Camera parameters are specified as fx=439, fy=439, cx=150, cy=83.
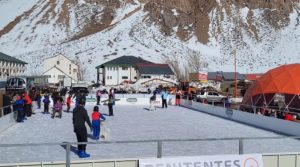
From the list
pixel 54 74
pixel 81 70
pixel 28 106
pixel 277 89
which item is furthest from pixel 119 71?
pixel 28 106

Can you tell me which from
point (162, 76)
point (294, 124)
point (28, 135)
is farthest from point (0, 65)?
point (294, 124)

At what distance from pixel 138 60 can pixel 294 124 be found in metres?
74.7

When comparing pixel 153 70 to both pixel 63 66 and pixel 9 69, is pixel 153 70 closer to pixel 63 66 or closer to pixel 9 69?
pixel 63 66

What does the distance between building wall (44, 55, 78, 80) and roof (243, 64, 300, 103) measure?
2570 inches

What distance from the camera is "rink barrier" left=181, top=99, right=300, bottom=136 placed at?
1846cm

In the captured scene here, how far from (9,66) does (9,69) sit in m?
0.64

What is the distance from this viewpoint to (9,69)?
71.8 m

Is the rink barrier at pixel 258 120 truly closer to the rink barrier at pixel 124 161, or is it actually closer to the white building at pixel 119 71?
the rink barrier at pixel 124 161

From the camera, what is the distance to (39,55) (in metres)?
121

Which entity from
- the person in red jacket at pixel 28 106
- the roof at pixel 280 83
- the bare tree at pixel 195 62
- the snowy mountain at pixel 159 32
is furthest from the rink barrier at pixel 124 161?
the bare tree at pixel 195 62

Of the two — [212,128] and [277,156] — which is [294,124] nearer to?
[212,128]

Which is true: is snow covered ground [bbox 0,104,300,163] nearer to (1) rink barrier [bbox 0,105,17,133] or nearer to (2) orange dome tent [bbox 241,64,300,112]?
(1) rink barrier [bbox 0,105,17,133]

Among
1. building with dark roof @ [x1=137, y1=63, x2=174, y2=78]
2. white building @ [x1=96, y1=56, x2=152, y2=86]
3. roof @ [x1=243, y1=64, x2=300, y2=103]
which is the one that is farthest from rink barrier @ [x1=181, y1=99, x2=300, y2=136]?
white building @ [x1=96, y1=56, x2=152, y2=86]

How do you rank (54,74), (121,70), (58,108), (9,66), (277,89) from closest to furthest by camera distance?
(58,108)
(277,89)
(9,66)
(54,74)
(121,70)
